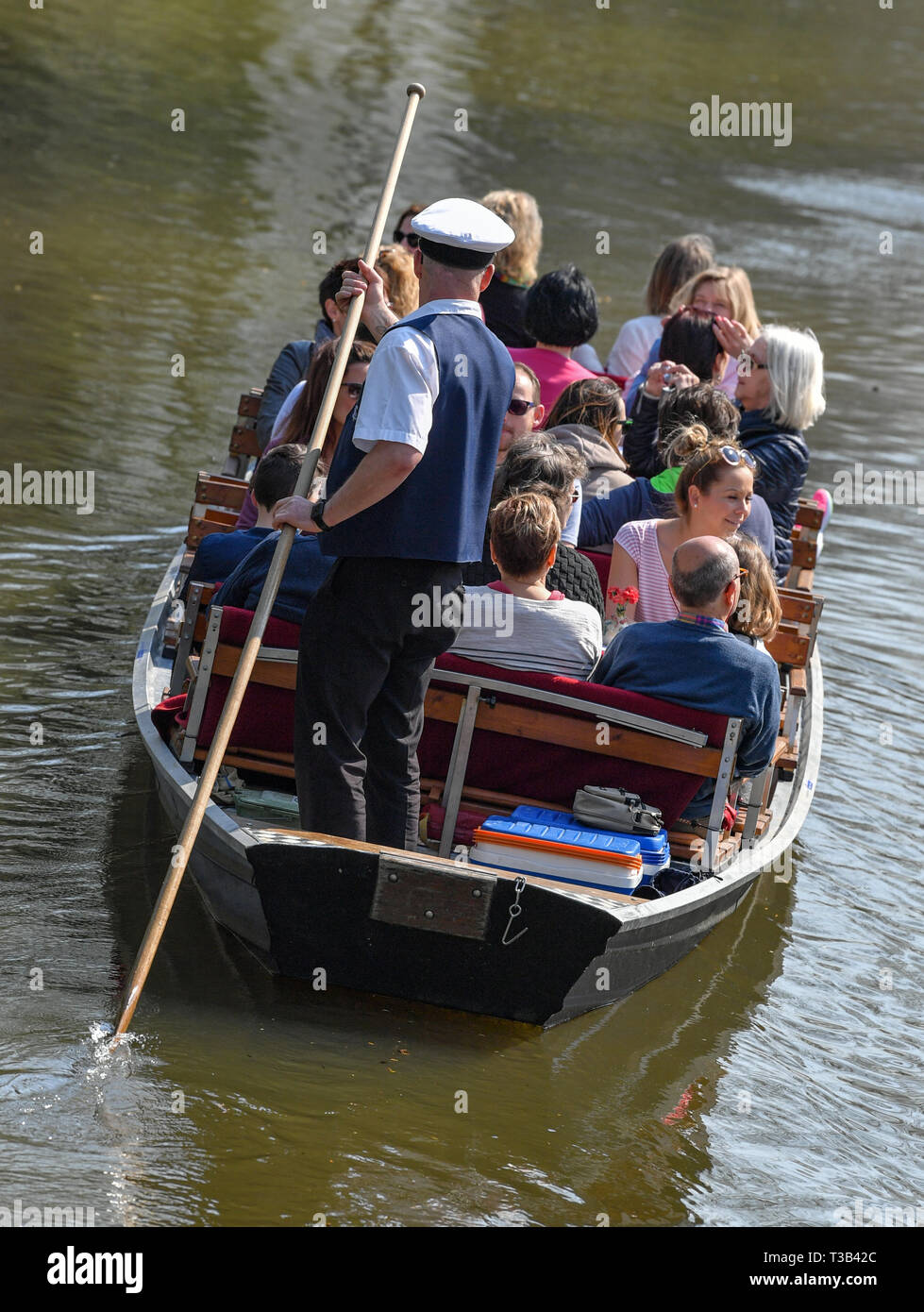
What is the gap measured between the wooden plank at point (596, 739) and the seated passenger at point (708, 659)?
0.16 meters

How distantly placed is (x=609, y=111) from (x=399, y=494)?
21333 millimetres

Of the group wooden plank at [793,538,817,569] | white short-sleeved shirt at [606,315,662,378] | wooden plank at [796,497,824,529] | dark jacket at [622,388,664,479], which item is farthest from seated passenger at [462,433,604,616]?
white short-sleeved shirt at [606,315,662,378]

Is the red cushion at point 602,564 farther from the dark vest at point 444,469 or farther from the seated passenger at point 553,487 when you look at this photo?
the dark vest at point 444,469

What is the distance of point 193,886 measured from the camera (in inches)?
223

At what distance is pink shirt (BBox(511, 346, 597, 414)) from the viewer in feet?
24.6

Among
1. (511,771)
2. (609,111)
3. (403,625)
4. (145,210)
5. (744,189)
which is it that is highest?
(609,111)

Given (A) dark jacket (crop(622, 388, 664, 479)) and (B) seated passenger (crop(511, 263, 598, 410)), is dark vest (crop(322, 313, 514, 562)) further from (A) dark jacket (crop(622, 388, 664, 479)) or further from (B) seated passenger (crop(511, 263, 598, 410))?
(B) seated passenger (crop(511, 263, 598, 410))

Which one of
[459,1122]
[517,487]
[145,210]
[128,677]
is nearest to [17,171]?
[145,210]

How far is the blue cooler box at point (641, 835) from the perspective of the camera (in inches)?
197

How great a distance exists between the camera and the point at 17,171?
14922 mm

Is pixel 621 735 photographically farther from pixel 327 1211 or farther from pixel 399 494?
pixel 327 1211

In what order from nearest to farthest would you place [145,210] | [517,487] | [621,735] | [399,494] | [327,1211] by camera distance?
1. [327,1211]
2. [399,494]
3. [621,735]
4. [517,487]
5. [145,210]

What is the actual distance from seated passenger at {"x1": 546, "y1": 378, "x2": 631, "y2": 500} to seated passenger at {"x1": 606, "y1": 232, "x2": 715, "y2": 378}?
173cm

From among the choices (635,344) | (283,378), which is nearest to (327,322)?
(283,378)
